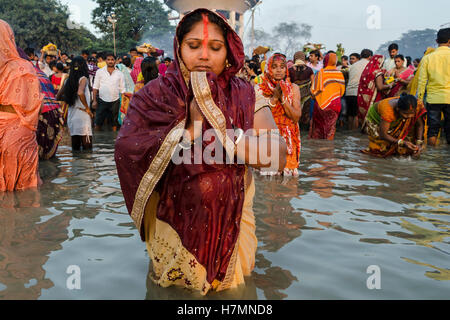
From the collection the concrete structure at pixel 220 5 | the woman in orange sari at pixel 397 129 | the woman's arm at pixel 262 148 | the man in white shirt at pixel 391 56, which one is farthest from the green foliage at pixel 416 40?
the woman's arm at pixel 262 148

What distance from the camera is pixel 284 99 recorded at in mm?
5766

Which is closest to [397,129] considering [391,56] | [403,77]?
[403,77]

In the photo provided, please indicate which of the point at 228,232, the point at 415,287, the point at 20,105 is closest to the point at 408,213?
the point at 415,287

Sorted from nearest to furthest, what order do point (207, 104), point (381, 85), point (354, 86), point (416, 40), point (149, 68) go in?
point (207, 104)
point (149, 68)
point (381, 85)
point (354, 86)
point (416, 40)

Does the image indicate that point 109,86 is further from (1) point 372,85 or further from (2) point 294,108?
(1) point 372,85

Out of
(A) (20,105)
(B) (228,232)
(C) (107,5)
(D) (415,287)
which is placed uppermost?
(C) (107,5)

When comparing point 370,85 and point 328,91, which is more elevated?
point 370,85

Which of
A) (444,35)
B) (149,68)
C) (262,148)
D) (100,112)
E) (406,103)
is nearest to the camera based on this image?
(262,148)

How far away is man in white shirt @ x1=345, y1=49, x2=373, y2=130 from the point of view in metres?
11.3

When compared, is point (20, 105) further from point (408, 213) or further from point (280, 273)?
point (408, 213)

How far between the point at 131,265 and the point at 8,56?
3154 mm

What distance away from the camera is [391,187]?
17.6ft

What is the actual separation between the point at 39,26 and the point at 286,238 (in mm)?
44174

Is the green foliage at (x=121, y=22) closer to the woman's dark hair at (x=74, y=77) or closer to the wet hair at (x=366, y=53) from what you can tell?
the wet hair at (x=366, y=53)
